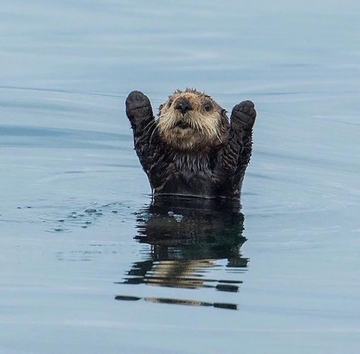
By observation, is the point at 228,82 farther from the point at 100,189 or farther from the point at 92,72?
the point at 100,189

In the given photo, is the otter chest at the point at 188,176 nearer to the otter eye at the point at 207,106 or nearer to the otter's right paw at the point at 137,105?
the otter eye at the point at 207,106

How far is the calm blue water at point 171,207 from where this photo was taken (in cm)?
523

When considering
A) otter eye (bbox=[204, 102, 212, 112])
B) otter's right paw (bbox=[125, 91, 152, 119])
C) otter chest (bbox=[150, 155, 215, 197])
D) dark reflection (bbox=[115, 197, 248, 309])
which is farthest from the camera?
otter chest (bbox=[150, 155, 215, 197])

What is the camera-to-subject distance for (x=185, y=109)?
7.89 meters

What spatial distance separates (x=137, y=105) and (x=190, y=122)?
0.37 metres

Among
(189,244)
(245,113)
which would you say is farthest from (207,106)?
(189,244)

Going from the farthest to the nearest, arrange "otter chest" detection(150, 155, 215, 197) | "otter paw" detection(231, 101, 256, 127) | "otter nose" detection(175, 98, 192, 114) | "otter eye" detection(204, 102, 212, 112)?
"otter chest" detection(150, 155, 215, 197), "otter eye" detection(204, 102, 212, 112), "otter nose" detection(175, 98, 192, 114), "otter paw" detection(231, 101, 256, 127)

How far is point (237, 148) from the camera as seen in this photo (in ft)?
26.0

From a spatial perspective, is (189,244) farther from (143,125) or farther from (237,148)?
(143,125)

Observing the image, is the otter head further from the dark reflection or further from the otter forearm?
the dark reflection

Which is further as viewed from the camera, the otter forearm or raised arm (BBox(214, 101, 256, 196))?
the otter forearm

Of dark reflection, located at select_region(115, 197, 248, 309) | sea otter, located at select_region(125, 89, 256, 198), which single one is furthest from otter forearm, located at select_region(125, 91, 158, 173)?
dark reflection, located at select_region(115, 197, 248, 309)

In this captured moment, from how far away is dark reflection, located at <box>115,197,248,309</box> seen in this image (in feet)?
19.1

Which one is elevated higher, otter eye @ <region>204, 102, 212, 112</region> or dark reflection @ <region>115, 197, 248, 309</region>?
otter eye @ <region>204, 102, 212, 112</region>
